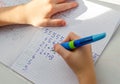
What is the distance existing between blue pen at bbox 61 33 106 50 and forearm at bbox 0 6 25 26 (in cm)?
21

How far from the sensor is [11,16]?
792mm

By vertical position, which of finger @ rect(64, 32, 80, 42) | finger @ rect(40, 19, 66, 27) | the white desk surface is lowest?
the white desk surface

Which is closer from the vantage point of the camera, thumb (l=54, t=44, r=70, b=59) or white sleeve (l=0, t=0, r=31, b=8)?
thumb (l=54, t=44, r=70, b=59)

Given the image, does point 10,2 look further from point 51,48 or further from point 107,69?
point 107,69

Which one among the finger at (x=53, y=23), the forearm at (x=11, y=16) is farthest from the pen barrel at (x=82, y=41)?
the forearm at (x=11, y=16)

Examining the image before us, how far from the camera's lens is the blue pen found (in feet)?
1.97

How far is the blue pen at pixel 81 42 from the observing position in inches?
23.6

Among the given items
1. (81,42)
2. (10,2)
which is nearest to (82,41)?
(81,42)

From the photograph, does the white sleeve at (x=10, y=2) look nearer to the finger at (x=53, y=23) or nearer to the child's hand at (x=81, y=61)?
the finger at (x=53, y=23)

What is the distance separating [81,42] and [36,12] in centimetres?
23

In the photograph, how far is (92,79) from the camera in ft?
2.08

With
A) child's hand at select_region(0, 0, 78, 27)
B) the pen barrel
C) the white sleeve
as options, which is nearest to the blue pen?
the pen barrel

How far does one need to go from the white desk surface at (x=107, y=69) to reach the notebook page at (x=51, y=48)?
0.02 m

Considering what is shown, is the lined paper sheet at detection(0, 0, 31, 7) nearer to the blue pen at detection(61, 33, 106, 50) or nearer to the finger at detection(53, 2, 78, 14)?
the finger at detection(53, 2, 78, 14)
